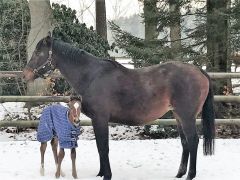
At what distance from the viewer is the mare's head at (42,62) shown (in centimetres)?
521

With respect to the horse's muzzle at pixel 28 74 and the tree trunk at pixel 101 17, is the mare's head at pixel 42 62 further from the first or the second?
the tree trunk at pixel 101 17

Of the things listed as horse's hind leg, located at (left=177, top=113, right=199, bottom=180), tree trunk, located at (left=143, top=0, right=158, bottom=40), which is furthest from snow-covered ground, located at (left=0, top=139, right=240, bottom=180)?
tree trunk, located at (left=143, top=0, right=158, bottom=40)

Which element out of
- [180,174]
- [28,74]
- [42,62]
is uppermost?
[42,62]

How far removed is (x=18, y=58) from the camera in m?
11.8

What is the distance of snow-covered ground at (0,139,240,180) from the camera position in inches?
214

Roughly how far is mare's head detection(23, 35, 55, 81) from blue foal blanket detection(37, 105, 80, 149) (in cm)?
46

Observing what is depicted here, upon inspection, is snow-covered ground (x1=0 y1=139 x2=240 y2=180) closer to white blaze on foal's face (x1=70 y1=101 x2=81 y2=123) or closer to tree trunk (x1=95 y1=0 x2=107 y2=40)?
white blaze on foal's face (x1=70 y1=101 x2=81 y2=123)

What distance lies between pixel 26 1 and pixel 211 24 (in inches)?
240

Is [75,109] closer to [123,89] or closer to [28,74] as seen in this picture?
[123,89]

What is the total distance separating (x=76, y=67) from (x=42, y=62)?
0.42 m

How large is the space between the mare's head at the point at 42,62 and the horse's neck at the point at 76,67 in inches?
3.9

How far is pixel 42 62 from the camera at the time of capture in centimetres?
521

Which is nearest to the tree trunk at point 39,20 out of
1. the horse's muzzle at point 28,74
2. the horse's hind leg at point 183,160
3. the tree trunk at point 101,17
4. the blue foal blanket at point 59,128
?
the tree trunk at point 101,17

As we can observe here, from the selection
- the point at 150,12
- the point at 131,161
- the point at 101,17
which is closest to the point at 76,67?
the point at 131,161
